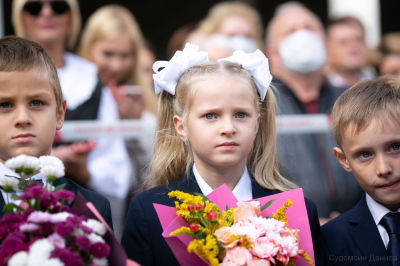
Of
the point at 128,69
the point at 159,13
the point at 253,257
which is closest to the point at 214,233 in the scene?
the point at 253,257

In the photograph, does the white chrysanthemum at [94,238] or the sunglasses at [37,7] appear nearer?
the white chrysanthemum at [94,238]

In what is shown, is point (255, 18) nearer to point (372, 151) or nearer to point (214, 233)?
point (372, 151)

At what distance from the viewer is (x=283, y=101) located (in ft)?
15.2

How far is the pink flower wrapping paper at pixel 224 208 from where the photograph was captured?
206 centimetres

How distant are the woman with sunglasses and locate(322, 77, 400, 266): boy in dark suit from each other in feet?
7.86

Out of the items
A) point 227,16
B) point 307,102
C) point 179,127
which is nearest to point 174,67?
point 179,127

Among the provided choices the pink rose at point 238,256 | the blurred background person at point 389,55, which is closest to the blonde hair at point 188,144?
the pink rose at point 238,256

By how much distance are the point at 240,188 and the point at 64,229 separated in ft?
3.90

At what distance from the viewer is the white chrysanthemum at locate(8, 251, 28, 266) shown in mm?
1665

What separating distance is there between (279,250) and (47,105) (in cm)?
133

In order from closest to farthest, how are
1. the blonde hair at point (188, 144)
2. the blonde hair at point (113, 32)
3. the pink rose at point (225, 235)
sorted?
the pink rose at point (225, 235) → the blonde hair at point (188, 144) → the blonde hair at point (113, 32)

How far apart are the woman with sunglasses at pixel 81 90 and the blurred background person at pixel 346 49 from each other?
296 cm

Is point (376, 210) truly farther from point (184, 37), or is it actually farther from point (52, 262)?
point (184, 37)

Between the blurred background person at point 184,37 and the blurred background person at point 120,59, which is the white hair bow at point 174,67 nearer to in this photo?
the blurred background person at point 120,59
